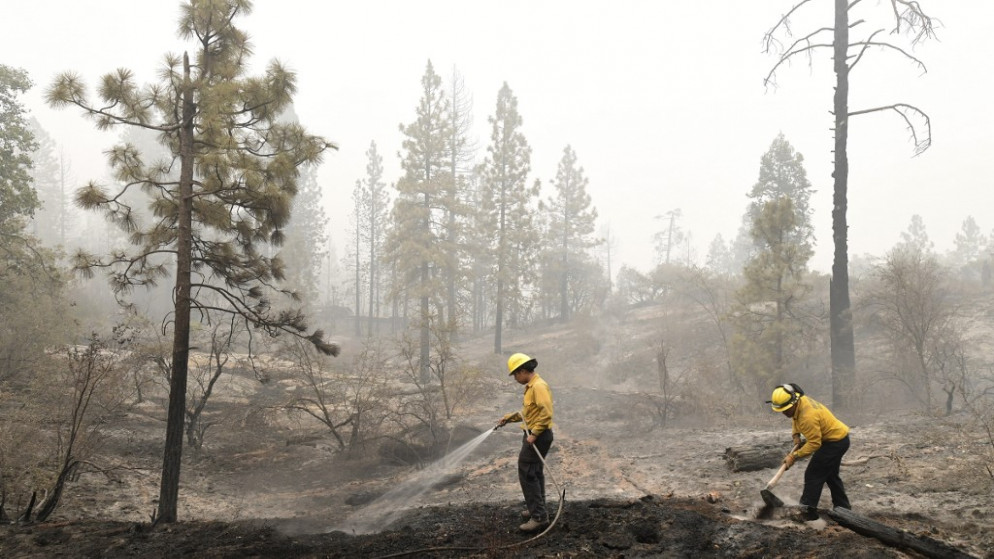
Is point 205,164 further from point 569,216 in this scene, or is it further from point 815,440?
point 569,216

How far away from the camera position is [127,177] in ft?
26.5

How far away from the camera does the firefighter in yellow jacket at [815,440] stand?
18.4 feet

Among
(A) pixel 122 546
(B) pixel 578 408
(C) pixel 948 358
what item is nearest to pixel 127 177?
(A) pixel 122 546

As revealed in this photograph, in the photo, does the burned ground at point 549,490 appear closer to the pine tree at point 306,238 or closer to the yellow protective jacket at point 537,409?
the yellow protective jacket at point 537,409

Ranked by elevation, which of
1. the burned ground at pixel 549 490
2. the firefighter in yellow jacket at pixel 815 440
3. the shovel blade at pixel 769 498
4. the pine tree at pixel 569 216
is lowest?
the burned ground at pixel 549 490

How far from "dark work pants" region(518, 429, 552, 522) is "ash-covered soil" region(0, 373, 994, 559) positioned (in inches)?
11.0

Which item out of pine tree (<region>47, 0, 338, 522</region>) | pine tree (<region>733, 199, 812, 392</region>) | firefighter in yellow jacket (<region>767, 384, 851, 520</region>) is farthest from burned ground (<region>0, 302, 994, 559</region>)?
pine tree (<region>47, 0, 338, 522</region>)

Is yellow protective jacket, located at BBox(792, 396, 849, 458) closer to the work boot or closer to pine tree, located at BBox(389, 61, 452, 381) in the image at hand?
the work boot

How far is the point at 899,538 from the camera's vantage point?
177 inches

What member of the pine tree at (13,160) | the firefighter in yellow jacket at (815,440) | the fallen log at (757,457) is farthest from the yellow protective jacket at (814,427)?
the pine tree at (13,160)

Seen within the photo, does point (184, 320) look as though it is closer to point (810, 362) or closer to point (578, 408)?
point (578, 408)

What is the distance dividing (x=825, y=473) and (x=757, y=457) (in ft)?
11.1

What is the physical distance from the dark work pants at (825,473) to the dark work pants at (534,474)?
2.97 m

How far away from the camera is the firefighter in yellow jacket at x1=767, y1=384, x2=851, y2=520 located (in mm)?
5605
